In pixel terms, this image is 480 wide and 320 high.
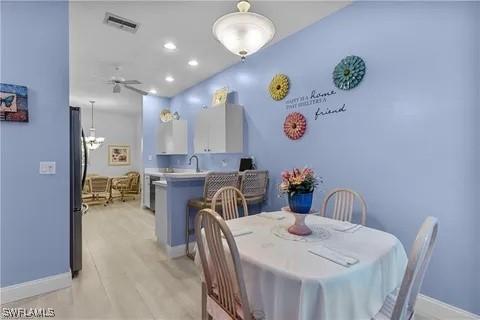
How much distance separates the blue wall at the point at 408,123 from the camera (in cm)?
184

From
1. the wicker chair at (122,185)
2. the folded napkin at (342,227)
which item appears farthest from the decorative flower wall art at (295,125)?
the wicker chair at (122,185)

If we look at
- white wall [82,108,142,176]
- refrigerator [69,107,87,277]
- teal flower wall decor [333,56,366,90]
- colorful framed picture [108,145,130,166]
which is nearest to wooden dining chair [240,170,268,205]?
teal flower wall decor [333,56,366,90]

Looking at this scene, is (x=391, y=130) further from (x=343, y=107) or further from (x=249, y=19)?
(x=249, y=19)

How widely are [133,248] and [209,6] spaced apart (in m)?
3.17

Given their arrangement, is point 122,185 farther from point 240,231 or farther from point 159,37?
point 240,231

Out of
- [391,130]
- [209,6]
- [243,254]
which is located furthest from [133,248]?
[391,130]

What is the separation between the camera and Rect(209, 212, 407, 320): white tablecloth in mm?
1000

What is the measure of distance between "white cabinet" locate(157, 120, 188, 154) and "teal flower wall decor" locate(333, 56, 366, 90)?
3.67 m

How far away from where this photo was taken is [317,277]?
1012 millimetres

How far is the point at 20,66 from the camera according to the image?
2168 mm

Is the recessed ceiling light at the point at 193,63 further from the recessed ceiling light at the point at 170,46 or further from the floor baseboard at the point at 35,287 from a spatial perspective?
the floor baseboard at the point at 35,287

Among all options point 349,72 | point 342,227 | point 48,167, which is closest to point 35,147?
point 48,167

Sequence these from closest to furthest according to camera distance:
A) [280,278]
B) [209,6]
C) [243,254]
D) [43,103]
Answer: [280,278] → [243,254] → [43,103] → [209,6]

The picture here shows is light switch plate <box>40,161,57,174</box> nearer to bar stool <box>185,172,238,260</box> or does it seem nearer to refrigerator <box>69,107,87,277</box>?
refrigerator <box>69,107,87,277</box>
